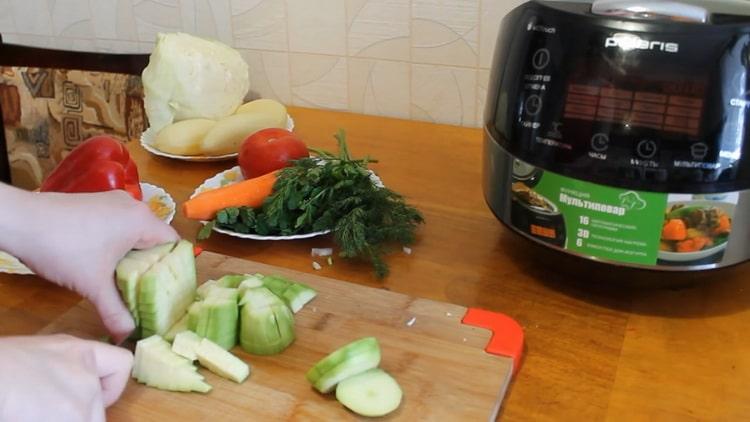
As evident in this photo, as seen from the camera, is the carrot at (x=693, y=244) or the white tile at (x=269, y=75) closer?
the carrot at (x=693, y=244)

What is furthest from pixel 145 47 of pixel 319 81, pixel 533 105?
pixel 533 105

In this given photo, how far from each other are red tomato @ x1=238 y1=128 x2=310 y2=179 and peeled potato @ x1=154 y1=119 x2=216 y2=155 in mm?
143

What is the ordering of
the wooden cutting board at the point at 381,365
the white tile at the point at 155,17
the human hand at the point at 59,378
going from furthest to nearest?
the white tile at the point at 155,17 → the wooden cutting board at the point at 381,365 → the human hand at the point at 59,378

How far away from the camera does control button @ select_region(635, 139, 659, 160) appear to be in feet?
2.23

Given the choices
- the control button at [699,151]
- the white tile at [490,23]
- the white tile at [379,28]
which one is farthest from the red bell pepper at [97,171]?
the control button at [699,151]

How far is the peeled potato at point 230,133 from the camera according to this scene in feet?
3.76

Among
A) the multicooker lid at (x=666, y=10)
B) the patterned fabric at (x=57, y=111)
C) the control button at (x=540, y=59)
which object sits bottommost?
the patterned fabric at (x=57, y=111)

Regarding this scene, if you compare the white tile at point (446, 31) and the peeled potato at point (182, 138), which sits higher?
the white tile at point (446, 31)

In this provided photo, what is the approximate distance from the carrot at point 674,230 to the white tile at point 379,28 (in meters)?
0.65

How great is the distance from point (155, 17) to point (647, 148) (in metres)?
1.03

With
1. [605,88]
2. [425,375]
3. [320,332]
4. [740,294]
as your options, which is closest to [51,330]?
[320,332]

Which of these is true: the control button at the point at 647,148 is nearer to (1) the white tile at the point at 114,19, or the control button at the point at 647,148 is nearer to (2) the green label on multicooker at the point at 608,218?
(2) the green label on multicooker at the point at 608,218

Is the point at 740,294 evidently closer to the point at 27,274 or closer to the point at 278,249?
the point at 278,249

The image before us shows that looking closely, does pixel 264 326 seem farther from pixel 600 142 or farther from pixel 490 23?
pixel 490 23
